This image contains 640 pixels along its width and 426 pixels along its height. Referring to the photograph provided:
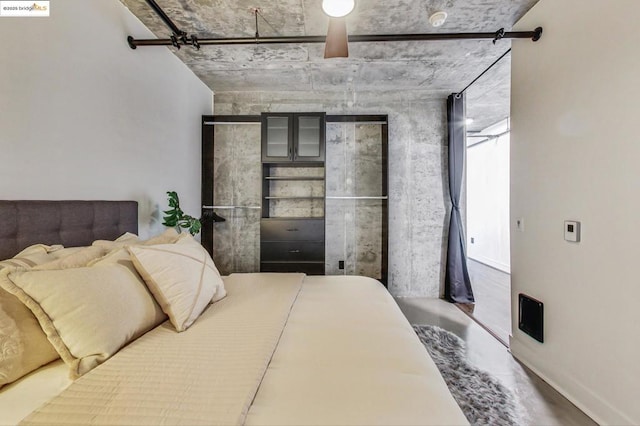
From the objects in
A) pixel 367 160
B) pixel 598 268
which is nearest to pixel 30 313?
pixel 598 268

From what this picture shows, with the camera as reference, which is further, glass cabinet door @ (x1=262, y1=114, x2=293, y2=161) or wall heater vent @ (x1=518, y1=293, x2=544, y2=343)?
glass cabinet door @ (x1=262, y1=114, x2=293, y2=161)

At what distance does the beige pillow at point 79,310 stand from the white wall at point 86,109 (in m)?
0.78

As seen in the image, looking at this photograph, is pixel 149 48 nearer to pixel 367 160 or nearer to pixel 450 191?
pixel 367 160

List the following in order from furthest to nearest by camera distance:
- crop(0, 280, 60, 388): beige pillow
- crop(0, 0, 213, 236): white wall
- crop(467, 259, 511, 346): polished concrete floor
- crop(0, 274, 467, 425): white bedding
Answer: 1. crop(467, 259, 511, 346): polished concrete floor
2. crop(0, 0, 213, 236): white wall
3. crop(0, 280, 60, 388): beige pillow
4. crop(0, 274, 467, 425): white bedding

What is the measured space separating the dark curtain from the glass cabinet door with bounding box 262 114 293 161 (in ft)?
7.20

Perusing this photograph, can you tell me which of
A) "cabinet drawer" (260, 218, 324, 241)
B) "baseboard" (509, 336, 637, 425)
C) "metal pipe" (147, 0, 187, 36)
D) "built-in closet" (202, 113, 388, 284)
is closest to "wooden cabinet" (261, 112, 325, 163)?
"built-in closet" (202, 113, 388, 284)

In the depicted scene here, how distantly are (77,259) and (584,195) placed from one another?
284cm

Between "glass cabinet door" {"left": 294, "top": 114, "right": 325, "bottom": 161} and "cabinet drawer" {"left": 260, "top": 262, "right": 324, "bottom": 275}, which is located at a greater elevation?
"glass cabinet door" {"left": 294, "top": 114, "right": 325, "bottom": 161}

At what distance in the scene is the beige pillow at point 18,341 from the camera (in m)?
0.85

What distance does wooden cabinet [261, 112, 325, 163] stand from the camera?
3.29m

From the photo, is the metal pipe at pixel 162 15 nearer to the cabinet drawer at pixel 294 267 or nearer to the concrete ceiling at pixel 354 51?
the concrete ceiling at pixel 354 51

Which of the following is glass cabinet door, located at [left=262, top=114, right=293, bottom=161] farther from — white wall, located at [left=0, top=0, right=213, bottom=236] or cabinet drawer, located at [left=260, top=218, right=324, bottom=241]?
white wall, located at [left=0, top=0, right=213, bottom=236]

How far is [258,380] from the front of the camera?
0.84 m

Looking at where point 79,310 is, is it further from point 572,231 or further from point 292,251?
point 572,231
